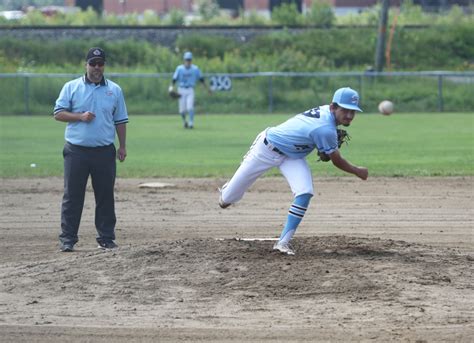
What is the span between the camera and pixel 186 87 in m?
31.5

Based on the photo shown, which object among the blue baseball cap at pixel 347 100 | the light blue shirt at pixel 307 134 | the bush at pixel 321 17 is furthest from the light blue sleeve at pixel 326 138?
the bush at pixel 321 17

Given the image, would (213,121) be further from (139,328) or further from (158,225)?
(139,328)

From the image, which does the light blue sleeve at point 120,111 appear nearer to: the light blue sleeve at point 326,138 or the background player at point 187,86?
the light blue sleeve at point 326,138

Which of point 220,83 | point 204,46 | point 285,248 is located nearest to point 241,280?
point 285,248

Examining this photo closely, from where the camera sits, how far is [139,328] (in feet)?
27.8

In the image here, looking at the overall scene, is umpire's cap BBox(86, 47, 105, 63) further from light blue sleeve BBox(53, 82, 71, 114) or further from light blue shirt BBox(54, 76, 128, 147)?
light blue sleeve BBox(53, 82, 71, 114)

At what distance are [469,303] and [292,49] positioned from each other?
40.1m

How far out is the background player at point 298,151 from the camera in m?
10.5

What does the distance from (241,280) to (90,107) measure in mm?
3119

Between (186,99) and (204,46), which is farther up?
(186,99)

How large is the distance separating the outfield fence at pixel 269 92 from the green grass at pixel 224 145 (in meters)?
1.69

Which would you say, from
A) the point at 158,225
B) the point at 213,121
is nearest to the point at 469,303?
the point at 158,225

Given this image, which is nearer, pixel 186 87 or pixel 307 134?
pixel 307 134

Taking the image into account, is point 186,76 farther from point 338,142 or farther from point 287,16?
point 287,16
